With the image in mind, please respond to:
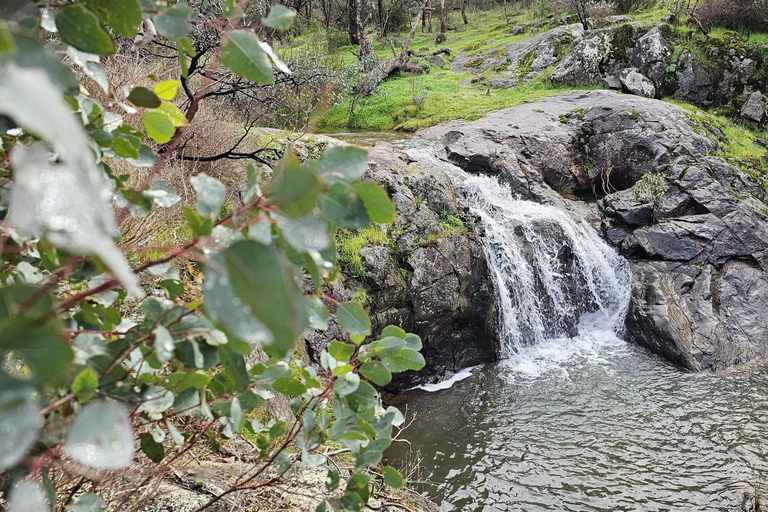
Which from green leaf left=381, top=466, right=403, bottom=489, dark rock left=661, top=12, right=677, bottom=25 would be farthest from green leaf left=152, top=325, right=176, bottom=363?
dark rock left=661, top=12, right=677, bottom=25

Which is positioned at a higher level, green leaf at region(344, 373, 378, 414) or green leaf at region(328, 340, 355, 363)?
green leaf at region(328, 340, 355, 363)

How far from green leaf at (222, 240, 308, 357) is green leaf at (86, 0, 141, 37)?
1.41 feet

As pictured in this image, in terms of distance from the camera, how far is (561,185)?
965 cm

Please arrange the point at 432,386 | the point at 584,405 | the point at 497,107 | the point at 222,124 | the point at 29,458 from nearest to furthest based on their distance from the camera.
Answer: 1. the point at 29,458
2. the point at 222,124
3. the point at 584,405
4. the point at 432,386
5. the point at 497,107

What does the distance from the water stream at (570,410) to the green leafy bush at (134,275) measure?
11.0 feet

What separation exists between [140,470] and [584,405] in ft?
17.8

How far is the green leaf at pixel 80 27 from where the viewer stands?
23.0 inches

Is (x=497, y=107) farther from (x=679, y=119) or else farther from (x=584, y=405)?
(x=584, y=405)

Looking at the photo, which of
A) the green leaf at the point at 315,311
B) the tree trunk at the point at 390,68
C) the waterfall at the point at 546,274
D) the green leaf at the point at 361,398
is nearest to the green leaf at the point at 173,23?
the green leaf at the point at 315,311

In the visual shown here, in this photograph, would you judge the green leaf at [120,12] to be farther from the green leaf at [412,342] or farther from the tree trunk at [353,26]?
the tree trunk at [353,26]

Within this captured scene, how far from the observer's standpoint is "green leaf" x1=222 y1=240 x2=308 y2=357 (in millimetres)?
361

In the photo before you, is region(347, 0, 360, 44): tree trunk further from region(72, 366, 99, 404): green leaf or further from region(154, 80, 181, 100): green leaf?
region(72, 366, 99, 404): green leaf

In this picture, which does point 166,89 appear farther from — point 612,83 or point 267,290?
point 612,83

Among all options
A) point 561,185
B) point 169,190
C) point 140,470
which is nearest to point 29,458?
point 169,190
